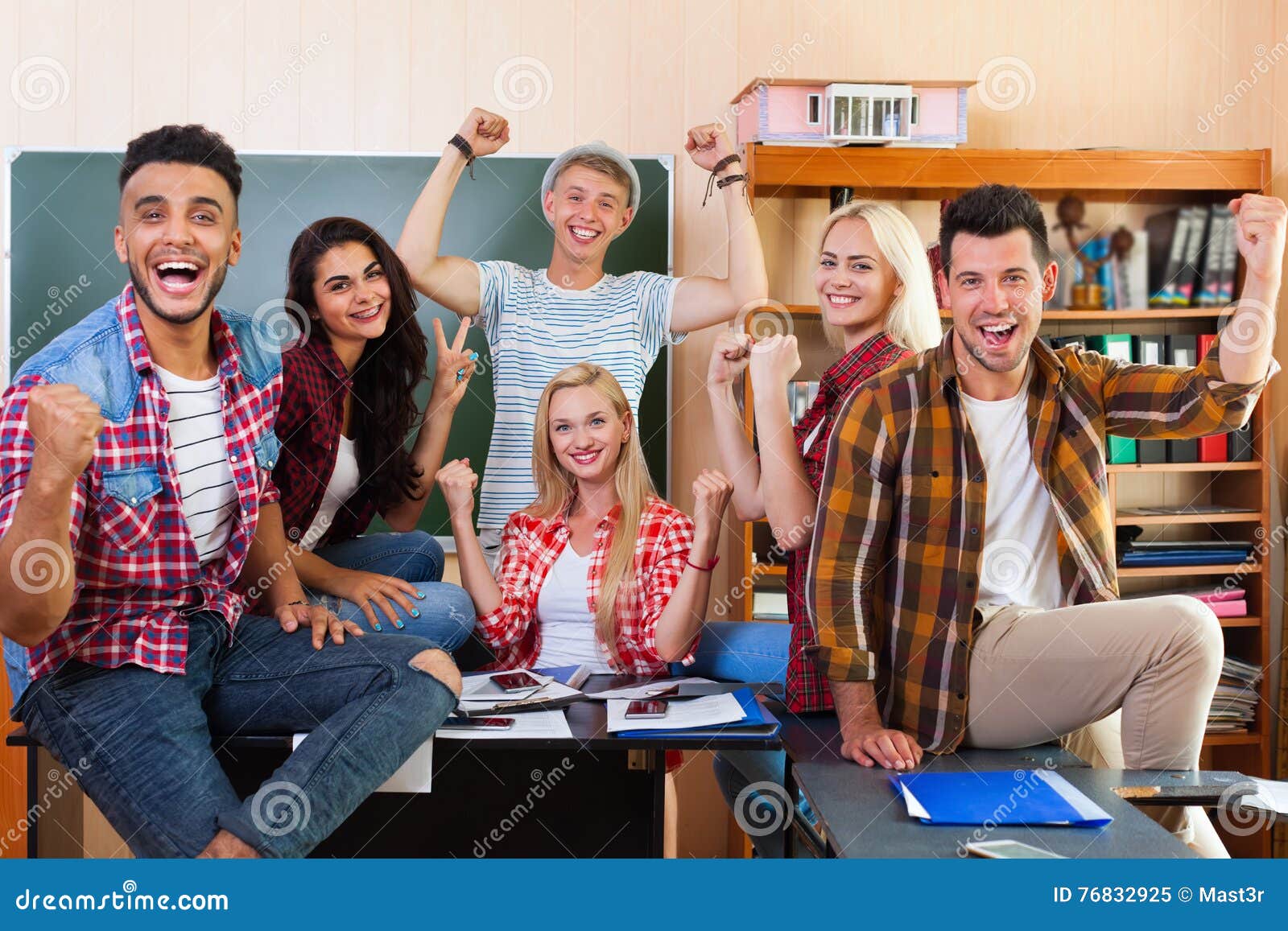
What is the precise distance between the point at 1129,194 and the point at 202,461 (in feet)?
8.95

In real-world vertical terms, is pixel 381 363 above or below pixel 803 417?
above

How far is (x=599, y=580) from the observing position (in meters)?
2.41

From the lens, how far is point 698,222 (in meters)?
3.34

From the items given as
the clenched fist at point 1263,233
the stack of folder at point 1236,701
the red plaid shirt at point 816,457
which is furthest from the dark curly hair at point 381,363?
the stack of folder at point 1236,701

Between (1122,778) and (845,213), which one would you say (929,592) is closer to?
(1122,778)

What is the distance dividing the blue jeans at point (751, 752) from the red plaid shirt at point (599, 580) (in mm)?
84

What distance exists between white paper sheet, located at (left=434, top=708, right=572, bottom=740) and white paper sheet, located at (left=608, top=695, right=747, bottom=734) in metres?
0.08

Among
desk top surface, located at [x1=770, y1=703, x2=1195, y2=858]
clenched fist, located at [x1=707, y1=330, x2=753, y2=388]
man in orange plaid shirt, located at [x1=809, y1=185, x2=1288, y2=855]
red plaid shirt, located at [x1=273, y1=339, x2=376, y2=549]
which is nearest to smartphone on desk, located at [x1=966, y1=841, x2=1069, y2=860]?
desk top surface, located at [x1=770, y1=703, x2=1195, y2=858]

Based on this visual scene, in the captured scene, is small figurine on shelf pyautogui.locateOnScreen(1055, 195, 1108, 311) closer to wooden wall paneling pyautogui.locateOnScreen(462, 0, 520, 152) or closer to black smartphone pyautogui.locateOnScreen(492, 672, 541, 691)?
wooden wall paneling pyautogui.locateOnScreen(462, 0, 520, 152)

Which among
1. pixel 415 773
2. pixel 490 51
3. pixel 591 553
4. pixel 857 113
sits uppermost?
pixel 490 51

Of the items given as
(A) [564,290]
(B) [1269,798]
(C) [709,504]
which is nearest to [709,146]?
(A) [564,290]

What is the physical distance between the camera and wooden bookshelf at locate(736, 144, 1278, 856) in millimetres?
3092

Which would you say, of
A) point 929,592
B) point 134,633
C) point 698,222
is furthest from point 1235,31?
point 134,633

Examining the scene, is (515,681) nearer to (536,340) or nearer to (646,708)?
(646,708)
